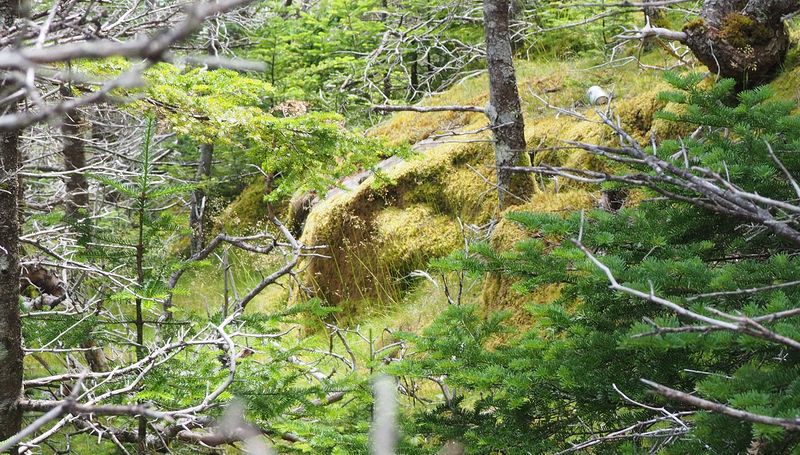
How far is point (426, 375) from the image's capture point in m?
3.34

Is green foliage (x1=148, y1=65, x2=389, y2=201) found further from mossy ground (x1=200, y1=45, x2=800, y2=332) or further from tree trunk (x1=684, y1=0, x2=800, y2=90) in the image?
tree trunk (x1=684, y1=0, x2=800, y2=90)

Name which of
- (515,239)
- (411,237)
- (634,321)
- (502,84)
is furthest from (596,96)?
(634,321)

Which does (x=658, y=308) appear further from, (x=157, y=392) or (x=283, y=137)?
(x=283, y=137)

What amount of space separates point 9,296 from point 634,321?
8.78 feet

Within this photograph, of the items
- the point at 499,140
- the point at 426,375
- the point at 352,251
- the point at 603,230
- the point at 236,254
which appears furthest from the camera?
the point at 236,254

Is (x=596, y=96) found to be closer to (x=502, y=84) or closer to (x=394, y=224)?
(x=502, y=84)

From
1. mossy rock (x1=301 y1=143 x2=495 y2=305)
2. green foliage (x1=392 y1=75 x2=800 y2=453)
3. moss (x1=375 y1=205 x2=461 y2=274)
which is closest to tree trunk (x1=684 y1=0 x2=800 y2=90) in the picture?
green foliage (x1=392 y1=75 x2=800 y2=453)

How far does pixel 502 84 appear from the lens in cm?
567

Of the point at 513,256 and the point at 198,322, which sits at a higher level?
the point at 513,256

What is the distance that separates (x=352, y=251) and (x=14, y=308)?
170 inches

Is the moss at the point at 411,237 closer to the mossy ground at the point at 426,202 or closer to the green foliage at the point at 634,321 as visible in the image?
the mossy ground at the point at 426,202

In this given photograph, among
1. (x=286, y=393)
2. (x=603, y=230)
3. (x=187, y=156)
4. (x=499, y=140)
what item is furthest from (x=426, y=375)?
(x=187, y=156)

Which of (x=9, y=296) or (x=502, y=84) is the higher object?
(x=9, y=296)

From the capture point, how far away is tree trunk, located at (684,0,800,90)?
5152 mm
